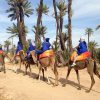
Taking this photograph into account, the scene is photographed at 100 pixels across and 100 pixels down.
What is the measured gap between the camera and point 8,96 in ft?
44.4

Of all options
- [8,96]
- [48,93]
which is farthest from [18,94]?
[48,93]

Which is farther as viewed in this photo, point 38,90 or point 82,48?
point 82,48

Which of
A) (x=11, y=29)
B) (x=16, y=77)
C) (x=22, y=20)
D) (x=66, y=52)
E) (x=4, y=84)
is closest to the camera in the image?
(x=4, y=84)

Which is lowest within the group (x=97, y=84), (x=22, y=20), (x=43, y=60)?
(x=97, y=84)

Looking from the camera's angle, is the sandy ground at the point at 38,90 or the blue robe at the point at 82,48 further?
the blue robe at the point at 82,48

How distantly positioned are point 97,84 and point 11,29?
38176 millimetres

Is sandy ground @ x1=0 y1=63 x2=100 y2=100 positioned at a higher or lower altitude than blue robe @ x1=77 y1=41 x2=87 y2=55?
lower

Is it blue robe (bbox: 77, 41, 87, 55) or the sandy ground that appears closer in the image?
the sandy ground

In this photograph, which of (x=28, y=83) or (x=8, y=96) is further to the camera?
(x=28, y=83)

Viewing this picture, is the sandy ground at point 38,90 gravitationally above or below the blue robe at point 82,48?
below

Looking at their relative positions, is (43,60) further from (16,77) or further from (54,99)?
(54,99)

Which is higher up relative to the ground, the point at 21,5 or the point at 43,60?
the point at 21,5

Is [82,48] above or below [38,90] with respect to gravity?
above

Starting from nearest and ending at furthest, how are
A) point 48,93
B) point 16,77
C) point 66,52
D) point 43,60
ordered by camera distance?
point 48,93
point 43,60
point 16,77
point 66,52
